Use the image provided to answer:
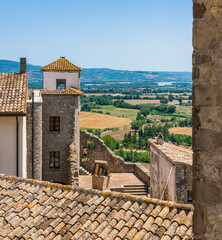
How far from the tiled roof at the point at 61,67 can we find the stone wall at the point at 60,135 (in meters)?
3.56

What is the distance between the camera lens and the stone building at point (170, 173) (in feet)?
42.2

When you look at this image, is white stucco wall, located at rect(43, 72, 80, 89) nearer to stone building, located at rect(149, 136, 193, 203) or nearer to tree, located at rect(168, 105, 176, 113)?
stone building, located at rect(149, 136, 193, 203)

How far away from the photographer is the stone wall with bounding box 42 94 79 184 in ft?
A: 69.5

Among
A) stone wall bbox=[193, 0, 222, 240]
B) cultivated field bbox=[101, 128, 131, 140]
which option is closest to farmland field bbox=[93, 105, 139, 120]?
cultivated field bbox=[101, 128, 131, 140]

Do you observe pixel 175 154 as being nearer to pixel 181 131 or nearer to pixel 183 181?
pixel 183 181

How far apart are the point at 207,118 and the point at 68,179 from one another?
782 inches

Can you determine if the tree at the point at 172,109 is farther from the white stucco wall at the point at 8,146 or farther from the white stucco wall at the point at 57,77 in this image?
the white stucco wall at the point at 8,146

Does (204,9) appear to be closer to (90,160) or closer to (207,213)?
(207,213)

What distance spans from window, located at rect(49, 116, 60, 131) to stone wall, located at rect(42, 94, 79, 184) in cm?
19

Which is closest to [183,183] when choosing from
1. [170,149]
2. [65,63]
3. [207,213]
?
[170,149]

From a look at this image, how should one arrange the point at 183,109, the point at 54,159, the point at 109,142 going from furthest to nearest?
1. the point at 183,109
2. the point at 109,142
3. the point at 54,159

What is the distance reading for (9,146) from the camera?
15.6m

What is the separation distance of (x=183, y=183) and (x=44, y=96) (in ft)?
36.1

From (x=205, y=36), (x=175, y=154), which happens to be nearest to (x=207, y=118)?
(x=205, y=36)
